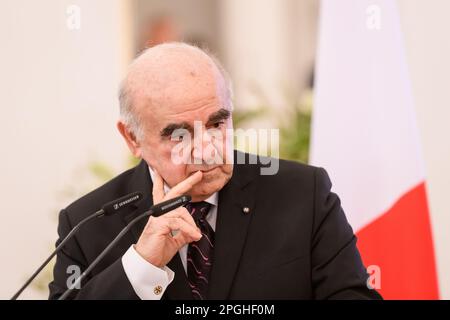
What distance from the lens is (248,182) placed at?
245cm

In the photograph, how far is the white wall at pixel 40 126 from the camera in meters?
3.99

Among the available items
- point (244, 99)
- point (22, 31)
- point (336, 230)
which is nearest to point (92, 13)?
point (22, 31)

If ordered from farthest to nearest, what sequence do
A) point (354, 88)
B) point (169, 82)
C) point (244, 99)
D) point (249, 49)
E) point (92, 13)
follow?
point (249, 49) → point (244, 99) → point (92, 13) → point (354, 88) → point (169, 82)

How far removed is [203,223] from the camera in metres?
2.36

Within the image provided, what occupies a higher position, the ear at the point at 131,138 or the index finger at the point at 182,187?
the ear at the point at 131,138

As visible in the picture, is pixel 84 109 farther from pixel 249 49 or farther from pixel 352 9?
pixel 249 49

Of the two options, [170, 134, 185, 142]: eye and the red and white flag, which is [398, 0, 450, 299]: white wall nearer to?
the red and white flag

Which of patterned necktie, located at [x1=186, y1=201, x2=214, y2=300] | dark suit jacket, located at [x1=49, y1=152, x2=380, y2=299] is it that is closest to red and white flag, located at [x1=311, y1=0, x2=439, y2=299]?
dark suit jacket, located at [x1=49, y1=152, x2=380, y2=299]

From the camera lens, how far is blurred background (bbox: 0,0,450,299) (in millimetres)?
3355

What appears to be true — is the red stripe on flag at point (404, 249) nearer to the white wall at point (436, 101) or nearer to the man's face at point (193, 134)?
the white wall at point (436, 101)

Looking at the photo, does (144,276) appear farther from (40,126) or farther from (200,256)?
(40,126)

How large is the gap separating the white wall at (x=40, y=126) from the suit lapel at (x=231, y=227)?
1.84m

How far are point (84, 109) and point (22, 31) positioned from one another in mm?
604

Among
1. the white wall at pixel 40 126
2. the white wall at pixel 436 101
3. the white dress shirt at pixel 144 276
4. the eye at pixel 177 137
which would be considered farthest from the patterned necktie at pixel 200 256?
the white wall at pixel 40 126
